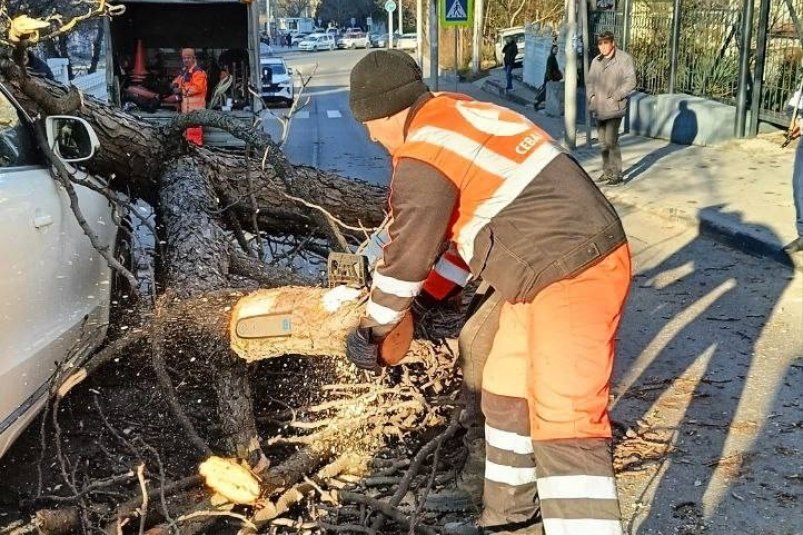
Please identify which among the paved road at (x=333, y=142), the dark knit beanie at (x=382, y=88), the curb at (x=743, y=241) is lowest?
the paved road at (x=333, y=142)

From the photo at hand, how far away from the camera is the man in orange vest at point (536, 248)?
8.67ft

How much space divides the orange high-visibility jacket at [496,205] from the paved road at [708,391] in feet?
4.45

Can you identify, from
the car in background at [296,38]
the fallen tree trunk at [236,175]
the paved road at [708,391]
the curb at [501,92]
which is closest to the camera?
the paved road at [708,391]

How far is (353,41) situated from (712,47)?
50.4m

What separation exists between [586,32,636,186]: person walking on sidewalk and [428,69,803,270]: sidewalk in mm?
321

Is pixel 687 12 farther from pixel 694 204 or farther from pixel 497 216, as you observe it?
pixel 497 216

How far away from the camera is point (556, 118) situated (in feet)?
59.3

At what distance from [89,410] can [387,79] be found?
267 centimetres

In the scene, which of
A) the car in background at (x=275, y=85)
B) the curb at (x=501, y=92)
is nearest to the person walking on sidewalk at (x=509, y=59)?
the curb at (x=501, y=92)

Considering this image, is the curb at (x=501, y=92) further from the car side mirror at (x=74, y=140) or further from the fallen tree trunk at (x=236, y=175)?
the car side mirror at (x=74, y=140)

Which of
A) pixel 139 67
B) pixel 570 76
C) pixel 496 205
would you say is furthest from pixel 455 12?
pixel 496 205

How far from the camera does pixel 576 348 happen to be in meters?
2.64

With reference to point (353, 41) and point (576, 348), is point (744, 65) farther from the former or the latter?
point (353, 41)

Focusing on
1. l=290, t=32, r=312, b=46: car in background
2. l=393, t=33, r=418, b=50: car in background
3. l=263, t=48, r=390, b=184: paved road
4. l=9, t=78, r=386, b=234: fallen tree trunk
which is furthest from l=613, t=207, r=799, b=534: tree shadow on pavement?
l=290, t=32, r=312, b=46: car in background
